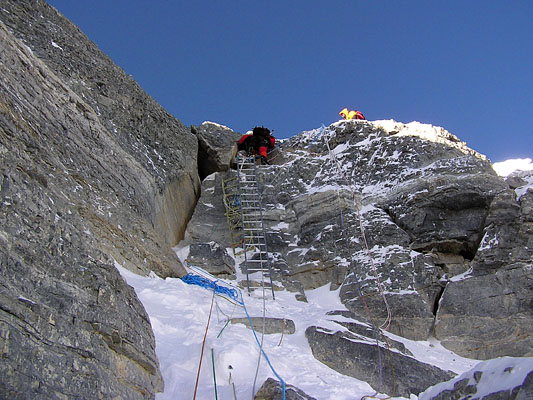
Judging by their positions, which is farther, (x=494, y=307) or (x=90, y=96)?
(x=90, y=96)

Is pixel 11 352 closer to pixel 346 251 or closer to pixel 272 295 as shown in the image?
pixel 272 295

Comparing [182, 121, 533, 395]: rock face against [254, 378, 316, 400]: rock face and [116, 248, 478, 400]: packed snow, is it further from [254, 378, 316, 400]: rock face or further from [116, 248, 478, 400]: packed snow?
[254, 378, 316, 400]: rock face

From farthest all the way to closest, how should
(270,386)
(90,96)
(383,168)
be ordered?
(383,168), (90,96), (270,386)

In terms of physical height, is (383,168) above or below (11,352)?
above

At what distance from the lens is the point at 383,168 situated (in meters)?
15.8

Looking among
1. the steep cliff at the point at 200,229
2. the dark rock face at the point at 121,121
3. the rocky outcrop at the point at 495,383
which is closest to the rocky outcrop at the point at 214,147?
the steep cliff at the point at 200,229

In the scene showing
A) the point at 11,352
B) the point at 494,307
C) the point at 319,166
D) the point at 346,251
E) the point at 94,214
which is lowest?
the point at 11,352

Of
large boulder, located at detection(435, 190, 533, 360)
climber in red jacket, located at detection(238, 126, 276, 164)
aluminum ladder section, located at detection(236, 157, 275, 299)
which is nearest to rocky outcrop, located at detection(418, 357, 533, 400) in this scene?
large boulder, located at detection(435, 190, 533, 360)

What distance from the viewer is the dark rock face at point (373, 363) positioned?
8.64 m

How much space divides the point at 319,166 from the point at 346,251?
4158 millimetres

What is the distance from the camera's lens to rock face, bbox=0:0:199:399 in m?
4.41

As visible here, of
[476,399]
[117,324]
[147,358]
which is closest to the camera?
[476,399]

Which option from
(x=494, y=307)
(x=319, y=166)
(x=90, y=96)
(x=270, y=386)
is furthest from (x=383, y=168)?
(x=270, y=386)

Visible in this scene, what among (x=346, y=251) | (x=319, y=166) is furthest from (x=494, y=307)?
(x=319, y=166)
